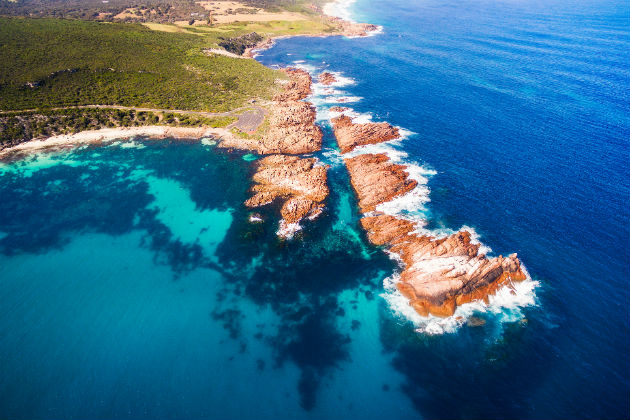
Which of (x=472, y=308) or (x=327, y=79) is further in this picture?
(x=327, y=79)

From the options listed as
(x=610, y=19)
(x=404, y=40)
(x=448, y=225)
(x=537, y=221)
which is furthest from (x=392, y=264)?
(x=610, y=19)

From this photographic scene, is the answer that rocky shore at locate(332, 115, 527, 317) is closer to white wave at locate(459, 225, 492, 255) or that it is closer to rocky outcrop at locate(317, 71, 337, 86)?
white wave at locate(459, 225, 492, 255)

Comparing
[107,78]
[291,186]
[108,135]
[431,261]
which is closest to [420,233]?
[431,261]

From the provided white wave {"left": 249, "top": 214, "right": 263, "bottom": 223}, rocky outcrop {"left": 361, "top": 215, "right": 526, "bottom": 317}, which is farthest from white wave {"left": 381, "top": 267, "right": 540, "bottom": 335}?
white wave {"left": 249, "top": 214, "right": 263, "bottom": 223}

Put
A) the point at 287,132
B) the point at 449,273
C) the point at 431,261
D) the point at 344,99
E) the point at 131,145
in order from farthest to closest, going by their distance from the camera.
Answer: the point at 344,99
the point at 287,132
the point at 131,145
the point at 431,261
the point at 449,273

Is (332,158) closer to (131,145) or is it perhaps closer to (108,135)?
(131,145)

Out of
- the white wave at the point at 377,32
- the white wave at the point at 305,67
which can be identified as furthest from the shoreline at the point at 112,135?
the white wave at the point at 377,32
